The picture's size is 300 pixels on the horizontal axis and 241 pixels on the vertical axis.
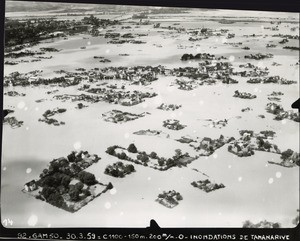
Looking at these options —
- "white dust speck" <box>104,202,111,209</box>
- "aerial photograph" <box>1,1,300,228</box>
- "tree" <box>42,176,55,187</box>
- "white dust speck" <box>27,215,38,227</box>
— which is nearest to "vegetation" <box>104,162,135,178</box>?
"aerial photograph" <box>1,1,300,228</box>

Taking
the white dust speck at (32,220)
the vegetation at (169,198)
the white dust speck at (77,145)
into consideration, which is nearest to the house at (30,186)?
the white dust speck at (32,220)

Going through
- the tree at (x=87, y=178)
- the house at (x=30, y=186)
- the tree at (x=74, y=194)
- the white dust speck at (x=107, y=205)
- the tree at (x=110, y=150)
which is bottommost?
the white dust speck at (x=107, y=205)

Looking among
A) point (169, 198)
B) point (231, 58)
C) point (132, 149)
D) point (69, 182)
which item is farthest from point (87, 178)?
point (231, 58)

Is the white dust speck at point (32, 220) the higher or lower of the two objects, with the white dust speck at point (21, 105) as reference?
lower

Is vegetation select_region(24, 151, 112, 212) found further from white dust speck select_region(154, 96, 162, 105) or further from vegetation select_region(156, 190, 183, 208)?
white dust speck select_region(154, 96, 162, 105)

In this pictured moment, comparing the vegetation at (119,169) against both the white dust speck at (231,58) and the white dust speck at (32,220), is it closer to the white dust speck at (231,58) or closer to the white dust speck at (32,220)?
the white dust speck at (32,220)

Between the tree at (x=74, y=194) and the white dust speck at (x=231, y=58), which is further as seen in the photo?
the white dust speck at (x=231, y=58)

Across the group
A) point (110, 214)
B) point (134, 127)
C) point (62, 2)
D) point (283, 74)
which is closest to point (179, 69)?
point (134, 127)

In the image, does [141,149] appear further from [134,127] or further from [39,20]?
[39,20]
